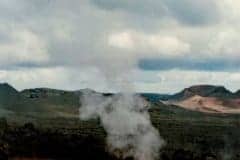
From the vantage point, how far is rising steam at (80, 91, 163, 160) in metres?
135

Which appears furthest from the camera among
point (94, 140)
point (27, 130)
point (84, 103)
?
point (27, 130)

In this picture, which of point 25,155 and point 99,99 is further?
point 99,99

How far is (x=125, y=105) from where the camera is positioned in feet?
464

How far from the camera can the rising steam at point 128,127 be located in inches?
5305

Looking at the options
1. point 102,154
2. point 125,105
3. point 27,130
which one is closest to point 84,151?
point 102,154

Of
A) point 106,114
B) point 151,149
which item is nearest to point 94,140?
point 106,114

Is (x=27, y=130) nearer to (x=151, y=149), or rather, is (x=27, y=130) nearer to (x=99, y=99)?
(x=99, y=99)

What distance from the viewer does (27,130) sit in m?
186

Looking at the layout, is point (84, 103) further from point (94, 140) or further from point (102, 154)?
point (102, 154)

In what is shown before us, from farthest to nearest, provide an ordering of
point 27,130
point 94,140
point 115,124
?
point 27,130 → point 94,140 → point 115,124

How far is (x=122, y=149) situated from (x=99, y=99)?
75.5 feet

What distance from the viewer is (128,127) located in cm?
13775

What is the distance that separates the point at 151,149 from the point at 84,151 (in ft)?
52.6

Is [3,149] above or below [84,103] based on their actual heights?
below
